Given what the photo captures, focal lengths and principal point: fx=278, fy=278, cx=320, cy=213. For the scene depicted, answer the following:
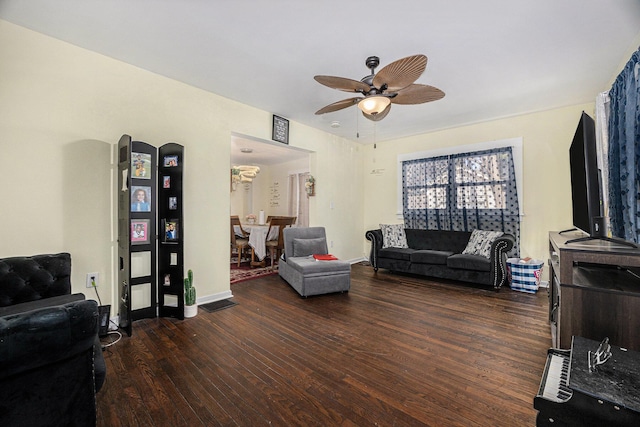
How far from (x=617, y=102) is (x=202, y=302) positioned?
4767mm

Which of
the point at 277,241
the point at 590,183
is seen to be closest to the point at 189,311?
the point at 277,241

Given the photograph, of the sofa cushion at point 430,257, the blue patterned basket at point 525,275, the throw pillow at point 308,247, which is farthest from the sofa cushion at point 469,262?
the throw pillow at point 308,247

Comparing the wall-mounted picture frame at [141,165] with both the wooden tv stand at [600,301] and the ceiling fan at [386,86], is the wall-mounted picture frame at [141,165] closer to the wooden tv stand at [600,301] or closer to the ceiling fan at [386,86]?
the ceiling fan at [386,86]

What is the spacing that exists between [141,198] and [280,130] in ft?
7.44

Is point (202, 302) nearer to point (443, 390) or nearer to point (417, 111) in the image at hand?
point (443, 390)

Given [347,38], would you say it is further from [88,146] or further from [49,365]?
[49,365]

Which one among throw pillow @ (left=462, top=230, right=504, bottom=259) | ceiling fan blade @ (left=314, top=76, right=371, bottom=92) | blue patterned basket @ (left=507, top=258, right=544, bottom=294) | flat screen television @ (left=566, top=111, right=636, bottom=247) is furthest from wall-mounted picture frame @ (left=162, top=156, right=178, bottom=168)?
blue patterned basket @ (left=507, top=258, right=544, bottom=294)

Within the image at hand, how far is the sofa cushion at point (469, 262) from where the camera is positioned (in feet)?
13.0

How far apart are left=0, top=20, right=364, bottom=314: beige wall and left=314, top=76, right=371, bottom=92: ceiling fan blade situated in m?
1.88

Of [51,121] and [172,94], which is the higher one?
[172,94]

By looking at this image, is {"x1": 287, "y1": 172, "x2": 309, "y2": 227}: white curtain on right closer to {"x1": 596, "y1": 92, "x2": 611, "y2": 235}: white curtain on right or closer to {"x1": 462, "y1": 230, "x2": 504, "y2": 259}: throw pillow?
{"x1": 462, "y1": 230, "x2": 504, "y2": 259}: throw pillow

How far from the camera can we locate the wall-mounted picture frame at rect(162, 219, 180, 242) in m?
2.96

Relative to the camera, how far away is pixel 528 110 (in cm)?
409

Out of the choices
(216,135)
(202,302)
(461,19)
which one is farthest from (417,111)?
(202,302)
